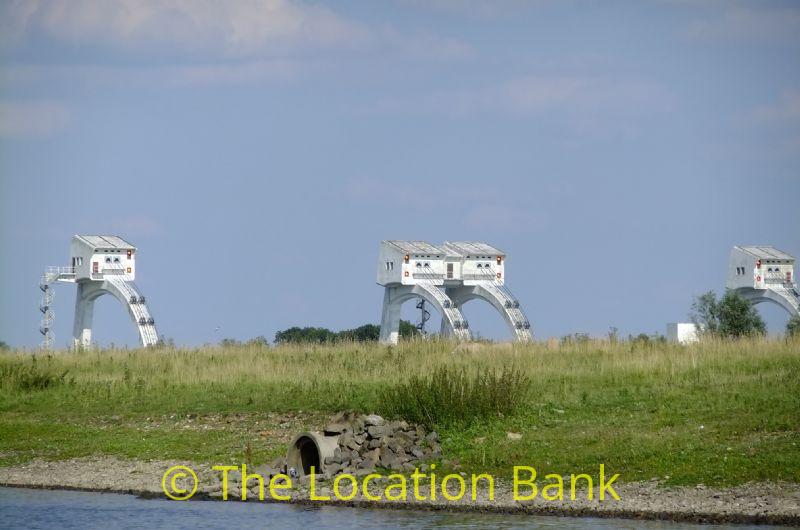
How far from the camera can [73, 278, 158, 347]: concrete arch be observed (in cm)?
7725

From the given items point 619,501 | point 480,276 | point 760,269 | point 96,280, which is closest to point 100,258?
point 96,280

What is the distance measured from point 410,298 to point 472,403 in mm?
56349

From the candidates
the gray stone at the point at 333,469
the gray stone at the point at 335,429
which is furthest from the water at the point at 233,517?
the gray stone at the point at 335,429

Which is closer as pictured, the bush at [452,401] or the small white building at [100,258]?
the bush at [452,401]

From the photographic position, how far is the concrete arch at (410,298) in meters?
75.8

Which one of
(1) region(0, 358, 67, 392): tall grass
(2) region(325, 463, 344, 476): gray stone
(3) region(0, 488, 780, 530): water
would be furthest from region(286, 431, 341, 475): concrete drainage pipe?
(1) region(0, 358, 67, 392): tall grass

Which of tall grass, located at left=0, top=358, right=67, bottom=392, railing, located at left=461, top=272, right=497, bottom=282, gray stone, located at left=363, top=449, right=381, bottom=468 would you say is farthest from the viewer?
railing, located at left=461, top=272, right=497, bottom=282

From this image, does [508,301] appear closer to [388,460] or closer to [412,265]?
[412,265]

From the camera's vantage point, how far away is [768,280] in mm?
79375

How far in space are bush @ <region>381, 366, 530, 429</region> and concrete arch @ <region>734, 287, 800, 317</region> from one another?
57142mm

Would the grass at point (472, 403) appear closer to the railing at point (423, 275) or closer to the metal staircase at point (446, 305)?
the metal staircase at point (446, 305)

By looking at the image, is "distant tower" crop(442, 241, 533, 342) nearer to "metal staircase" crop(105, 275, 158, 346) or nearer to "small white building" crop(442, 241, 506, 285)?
"small white building" crop(442, 241, 506, 285)

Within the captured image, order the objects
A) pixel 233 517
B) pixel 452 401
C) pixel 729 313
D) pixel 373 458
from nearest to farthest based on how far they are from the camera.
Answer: pixel 233 517 → pixel 373 458 → pixel 452 401 → pixel 729 313

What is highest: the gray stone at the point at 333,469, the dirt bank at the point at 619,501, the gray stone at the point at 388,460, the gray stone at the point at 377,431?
the gray stone at the point at 377,431
